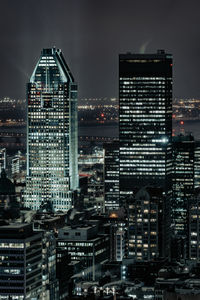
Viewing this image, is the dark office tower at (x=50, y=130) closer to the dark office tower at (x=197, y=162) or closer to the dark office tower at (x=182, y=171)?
the dark office tower at (x=182, y=171)

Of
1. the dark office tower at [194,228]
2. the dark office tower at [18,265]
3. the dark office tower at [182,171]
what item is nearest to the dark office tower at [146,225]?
the dark office tower at [194,228]

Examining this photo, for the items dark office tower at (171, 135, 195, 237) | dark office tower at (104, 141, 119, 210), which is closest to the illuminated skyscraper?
dark office tower at (171, 135, 195, 237)

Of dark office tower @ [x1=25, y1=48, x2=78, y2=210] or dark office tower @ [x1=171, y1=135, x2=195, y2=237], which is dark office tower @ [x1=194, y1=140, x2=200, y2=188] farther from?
dark office tower @ [x1=25, y1=48, x2=78, y2=210]

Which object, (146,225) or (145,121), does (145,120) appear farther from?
(146,225)

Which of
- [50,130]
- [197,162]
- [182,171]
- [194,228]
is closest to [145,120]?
[182,171]

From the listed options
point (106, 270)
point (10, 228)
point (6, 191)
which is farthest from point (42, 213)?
point (10, 228)
